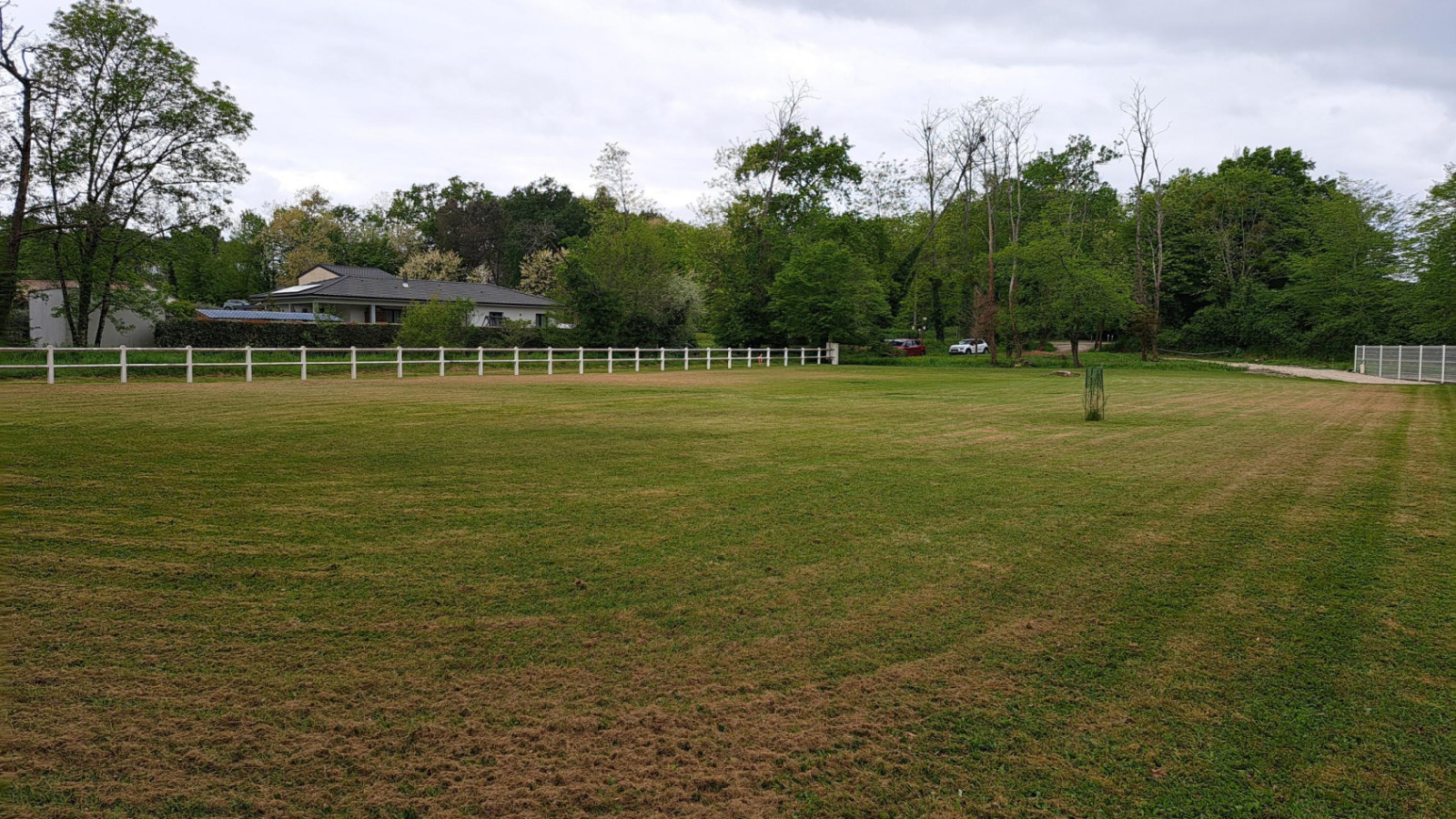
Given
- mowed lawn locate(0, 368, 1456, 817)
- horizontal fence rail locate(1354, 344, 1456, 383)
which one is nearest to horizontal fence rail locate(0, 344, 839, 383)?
mowed lawn locate(0, 368, 1456, 817)

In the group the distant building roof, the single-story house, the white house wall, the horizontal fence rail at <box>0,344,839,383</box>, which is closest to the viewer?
the horizontal fence rail at <box>0,344,839,383</box>

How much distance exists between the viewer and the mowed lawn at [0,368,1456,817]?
2.43 m

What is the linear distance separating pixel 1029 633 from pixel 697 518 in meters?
2.60

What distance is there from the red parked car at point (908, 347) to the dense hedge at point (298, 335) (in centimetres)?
2260

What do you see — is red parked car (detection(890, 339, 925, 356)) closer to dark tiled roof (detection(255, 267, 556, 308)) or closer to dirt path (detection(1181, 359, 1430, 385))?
dirt path (detection(1181, 359, 1430, 385))

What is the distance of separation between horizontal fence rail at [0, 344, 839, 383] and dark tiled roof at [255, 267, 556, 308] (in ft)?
40.1

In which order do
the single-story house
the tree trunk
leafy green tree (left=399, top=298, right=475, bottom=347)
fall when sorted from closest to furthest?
the tree trunk, leafy green tree (left=399, top=298, right=475, bottom=347), the single-story house

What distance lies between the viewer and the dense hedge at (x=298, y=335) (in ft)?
103

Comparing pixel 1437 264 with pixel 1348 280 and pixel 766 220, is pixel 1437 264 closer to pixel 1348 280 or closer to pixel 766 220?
pixel 1348 280

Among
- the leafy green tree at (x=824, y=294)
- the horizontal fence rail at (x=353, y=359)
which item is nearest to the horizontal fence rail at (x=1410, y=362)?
the leafy green tree at (x=824, y=294)

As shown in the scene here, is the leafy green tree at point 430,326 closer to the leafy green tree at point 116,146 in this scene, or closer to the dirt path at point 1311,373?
the leafy green tree at point 116,146

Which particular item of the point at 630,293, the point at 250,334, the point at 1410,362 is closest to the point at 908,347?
the point at 630,293

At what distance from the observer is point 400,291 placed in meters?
46.4

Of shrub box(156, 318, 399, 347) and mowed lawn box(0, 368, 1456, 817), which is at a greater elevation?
shrub box(156, 318, 399, 347)
